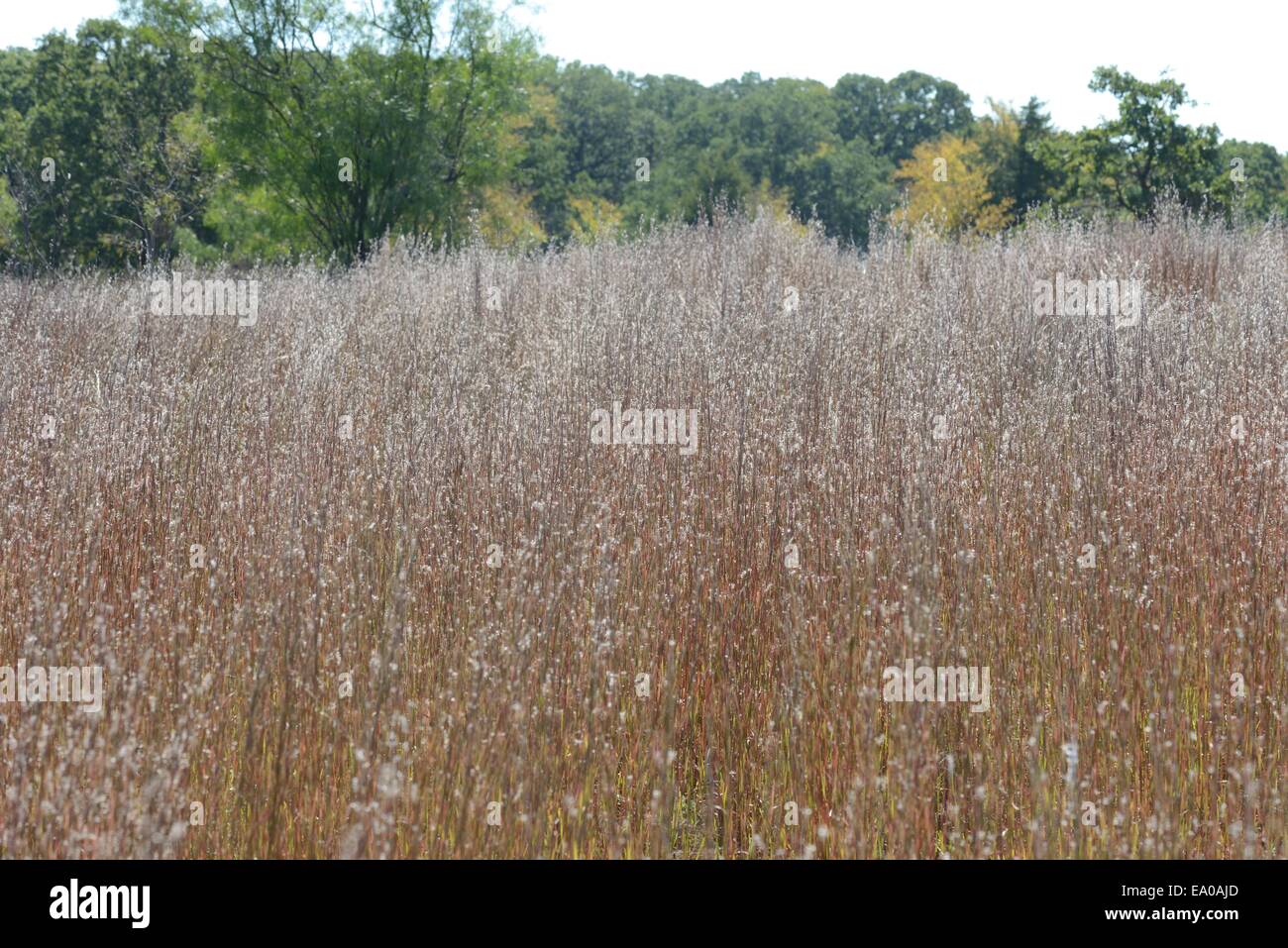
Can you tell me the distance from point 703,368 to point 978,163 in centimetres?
2757

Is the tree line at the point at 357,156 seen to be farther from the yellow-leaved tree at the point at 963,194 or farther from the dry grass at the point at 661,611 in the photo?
the dry grass at the point at 661,611

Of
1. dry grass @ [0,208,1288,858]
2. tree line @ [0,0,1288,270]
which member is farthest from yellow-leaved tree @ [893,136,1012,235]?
dry grass @ [0,208,1288,858]

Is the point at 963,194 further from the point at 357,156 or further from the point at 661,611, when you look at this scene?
the point at 661,611

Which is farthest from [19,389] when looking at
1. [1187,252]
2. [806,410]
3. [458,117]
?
[458,117]

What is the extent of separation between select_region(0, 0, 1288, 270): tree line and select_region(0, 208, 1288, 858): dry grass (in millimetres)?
5798

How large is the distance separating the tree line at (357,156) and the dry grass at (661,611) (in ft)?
19.0

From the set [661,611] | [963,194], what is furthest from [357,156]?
[963,194]

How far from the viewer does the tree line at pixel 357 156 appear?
17250mm

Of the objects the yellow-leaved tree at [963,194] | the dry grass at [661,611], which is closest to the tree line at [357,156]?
the yellow-leaved tree at [963,194]

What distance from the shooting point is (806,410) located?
4.26 metres

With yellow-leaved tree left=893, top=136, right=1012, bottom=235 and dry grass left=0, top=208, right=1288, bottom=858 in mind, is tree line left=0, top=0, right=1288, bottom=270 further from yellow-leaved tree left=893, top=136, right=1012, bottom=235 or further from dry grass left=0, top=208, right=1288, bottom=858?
dry grass left=0, top=208, right=1288, bottom=858

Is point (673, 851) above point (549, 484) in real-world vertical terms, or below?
below

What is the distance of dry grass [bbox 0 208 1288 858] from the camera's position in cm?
235
